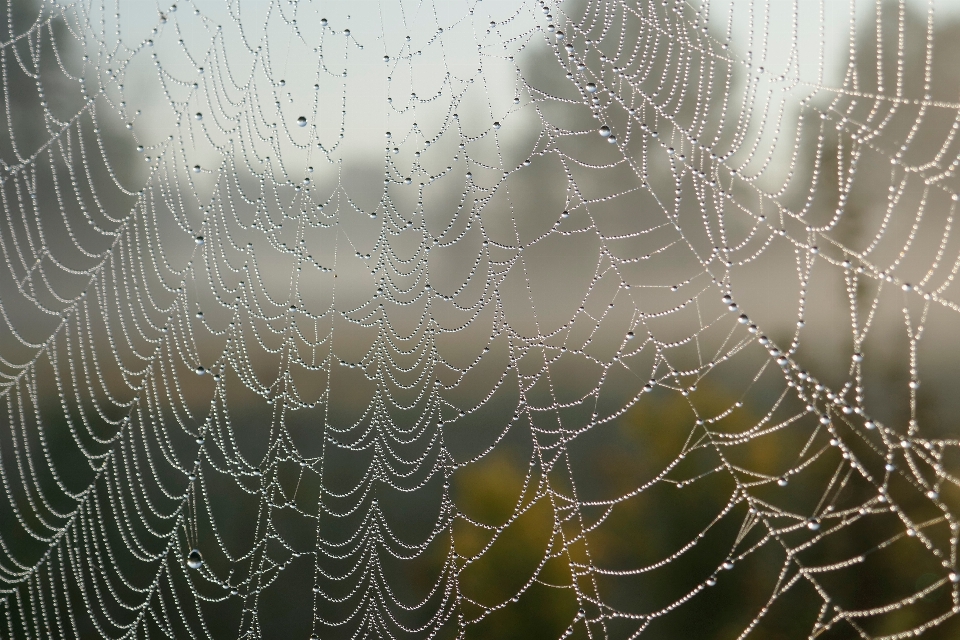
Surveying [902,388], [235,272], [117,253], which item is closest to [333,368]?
[235,272]

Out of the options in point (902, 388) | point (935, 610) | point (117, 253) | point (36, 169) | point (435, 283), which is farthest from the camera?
point (902, 388)

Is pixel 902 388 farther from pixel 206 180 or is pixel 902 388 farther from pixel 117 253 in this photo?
pixel 117 253

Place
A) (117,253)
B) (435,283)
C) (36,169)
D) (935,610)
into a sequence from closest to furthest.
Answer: (435,283)
(117,253)
(36,169)
(935,610)

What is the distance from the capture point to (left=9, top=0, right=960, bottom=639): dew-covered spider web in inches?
104

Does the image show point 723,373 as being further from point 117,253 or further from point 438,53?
point 117,253

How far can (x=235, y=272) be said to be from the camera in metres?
2.78

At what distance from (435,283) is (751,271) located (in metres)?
1.63

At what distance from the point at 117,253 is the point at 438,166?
4.68 ft

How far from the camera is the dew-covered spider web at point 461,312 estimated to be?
263 cm

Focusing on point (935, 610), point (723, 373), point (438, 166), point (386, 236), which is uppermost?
point (438, 166)

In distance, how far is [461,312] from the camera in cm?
288

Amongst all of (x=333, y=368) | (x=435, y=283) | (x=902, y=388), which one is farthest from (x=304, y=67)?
(x=902, y=388)

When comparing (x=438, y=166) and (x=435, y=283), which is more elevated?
(x=438, y=166)

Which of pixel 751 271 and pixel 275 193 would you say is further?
pixel 751 271
